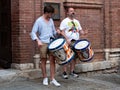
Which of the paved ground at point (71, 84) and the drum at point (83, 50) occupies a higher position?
the drum at point (83, 50)

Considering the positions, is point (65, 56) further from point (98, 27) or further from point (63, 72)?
point (98, 27)

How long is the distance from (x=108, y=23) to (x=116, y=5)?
67 cm

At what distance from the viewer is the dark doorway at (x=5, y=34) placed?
1009 cm

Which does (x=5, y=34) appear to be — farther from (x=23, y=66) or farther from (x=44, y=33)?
(x=44, y=33)

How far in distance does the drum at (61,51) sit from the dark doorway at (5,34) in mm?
1895

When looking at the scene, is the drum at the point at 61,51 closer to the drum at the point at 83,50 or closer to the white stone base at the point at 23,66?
the drum at the point at 83,50

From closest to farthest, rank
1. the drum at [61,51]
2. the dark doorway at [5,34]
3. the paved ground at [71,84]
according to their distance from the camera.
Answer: the drum at [61,51] < the paved ground at [71,84] < the dark doorway at [5,34]

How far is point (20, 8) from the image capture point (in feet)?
31.6

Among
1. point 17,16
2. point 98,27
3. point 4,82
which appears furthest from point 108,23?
point 4,82

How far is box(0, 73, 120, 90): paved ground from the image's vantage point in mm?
8758

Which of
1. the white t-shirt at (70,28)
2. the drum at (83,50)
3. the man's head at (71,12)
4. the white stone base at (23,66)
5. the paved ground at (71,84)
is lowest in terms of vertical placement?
the paved ground at (71,84)

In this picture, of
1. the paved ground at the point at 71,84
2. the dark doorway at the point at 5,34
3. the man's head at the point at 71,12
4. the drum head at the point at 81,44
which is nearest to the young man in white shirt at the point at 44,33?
the paved ground at the point at 71,84

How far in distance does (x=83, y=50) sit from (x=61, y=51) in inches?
36.1

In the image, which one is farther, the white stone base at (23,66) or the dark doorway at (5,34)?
the dark doorway at (5,34)
